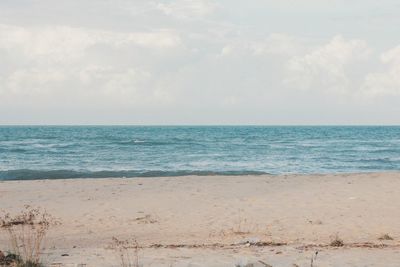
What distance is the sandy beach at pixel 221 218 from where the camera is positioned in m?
8.30

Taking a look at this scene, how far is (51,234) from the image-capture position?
11.1 m

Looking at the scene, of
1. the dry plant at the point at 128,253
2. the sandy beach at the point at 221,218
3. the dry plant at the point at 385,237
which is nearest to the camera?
the dry plant at the point at 128,253

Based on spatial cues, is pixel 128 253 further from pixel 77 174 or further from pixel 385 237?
pixel 77 174

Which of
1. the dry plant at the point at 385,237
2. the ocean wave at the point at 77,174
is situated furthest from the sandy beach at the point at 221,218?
the ocean wave at the point at 77,174

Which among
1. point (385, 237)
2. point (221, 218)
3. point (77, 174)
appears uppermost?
point (385, 237)

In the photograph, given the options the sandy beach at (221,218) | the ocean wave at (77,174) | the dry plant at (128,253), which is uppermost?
the dry plant at (128,253)

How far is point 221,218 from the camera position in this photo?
12633 mm

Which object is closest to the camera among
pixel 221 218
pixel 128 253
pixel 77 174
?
pixel 128 253

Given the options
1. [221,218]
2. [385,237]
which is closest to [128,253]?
[221,218]

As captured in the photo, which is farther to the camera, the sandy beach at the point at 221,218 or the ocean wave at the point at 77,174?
the ocean wave at the point at 77,174

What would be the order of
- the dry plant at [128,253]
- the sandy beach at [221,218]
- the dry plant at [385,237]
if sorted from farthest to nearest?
the dry plant at [385,237] < the sandy beach at [221,218] < the dry plant at [128,253]

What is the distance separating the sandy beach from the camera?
8.30 m

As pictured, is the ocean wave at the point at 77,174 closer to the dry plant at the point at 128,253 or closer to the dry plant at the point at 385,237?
the dry plant at the point at 128,253

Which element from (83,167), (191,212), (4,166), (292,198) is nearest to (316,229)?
(191,212)
